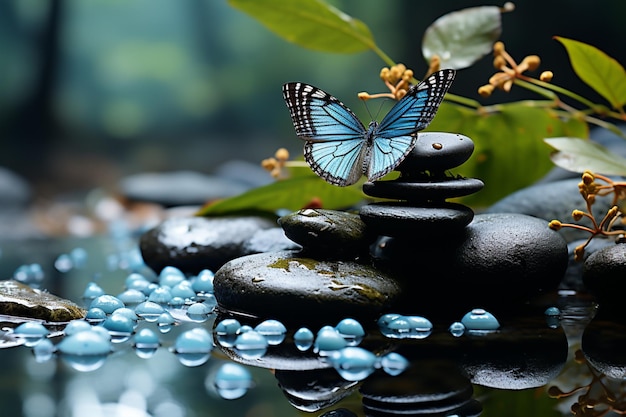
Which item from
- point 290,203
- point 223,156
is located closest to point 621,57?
point 223,156

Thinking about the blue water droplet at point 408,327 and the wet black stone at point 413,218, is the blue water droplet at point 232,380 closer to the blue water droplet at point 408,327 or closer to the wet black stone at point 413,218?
the blue water droplet at point 408,327

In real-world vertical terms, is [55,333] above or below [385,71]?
below

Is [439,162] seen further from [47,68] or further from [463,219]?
[47,68]

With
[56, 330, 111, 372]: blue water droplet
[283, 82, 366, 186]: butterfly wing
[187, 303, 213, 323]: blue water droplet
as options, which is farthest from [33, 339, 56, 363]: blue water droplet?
[283, 82, 366, 186]: butterfly wing

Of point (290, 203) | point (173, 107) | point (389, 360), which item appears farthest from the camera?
point (173, 107)

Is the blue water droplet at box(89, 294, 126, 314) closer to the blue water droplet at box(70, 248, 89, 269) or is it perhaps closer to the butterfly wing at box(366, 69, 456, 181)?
the butterfly wing at box(366, 69, 456, 181)

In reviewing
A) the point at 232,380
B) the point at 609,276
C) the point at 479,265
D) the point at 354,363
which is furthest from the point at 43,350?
the point at 609,276

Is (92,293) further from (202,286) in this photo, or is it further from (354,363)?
(354,363)
